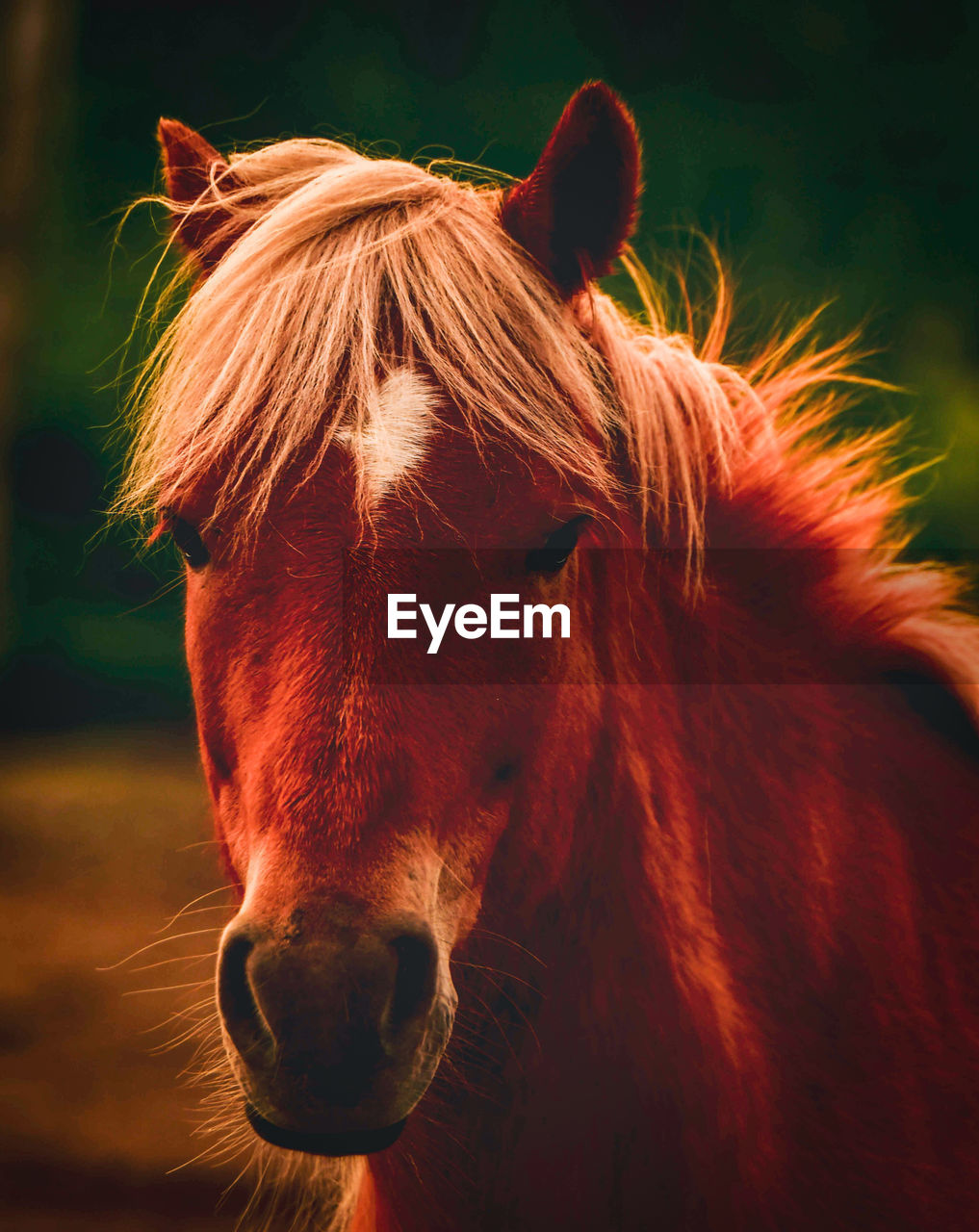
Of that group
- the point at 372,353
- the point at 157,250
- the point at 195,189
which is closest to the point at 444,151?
the point at 157,250

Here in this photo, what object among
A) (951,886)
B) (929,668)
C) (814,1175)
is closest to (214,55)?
(929,668)

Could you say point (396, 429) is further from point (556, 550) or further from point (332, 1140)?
point (332, 1140)

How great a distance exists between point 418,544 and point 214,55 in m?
1.07

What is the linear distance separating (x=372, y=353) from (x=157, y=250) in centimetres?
133

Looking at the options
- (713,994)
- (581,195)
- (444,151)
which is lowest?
(713,994)

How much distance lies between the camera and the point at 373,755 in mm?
444

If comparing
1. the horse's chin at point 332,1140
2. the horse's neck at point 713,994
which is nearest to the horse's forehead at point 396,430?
the horse's neck at point 713,994

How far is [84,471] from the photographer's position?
2.44m

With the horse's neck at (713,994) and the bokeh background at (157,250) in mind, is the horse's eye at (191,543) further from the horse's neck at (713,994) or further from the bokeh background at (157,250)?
the horse's neck at (713,994)

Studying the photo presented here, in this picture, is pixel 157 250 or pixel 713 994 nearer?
pixel 713 994

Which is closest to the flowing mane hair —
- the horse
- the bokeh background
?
the horse

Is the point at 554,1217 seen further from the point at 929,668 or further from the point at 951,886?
the point at 929,668

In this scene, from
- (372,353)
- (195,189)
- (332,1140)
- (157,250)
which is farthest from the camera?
(157,250)

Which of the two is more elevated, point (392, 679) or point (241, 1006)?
point (392, 679)
